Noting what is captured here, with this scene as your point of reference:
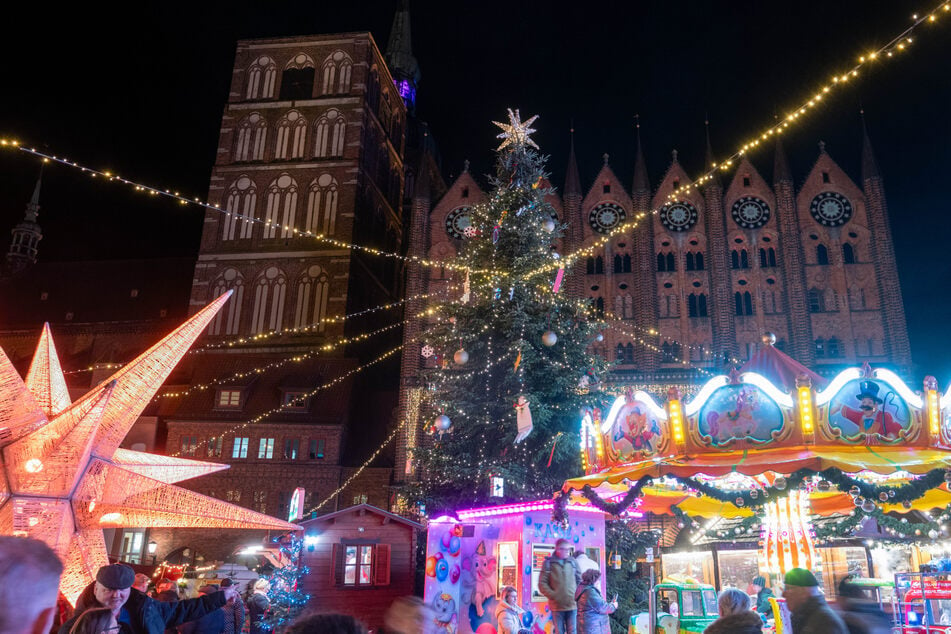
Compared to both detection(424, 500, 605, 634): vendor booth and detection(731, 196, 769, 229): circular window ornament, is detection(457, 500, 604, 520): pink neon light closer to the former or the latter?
detection(424, 500, 605, 634): vendor booth

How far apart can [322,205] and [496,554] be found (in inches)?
1105

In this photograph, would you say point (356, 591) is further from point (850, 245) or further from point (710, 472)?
point (850, 245)

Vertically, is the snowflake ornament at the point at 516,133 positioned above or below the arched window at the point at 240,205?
below

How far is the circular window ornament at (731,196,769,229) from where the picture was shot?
112 feet

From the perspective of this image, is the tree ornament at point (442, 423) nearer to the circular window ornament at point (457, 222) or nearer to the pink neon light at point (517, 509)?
the pink neon light at point (517, 509)

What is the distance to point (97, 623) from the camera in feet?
13.9

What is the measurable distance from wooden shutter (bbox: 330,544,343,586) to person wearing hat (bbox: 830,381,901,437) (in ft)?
51.0

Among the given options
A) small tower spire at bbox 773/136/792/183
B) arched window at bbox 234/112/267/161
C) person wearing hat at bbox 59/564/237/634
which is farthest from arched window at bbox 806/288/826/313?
person wearing hat at bbox 59/564/237/634

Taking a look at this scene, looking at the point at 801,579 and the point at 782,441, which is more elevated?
the point at 782,441

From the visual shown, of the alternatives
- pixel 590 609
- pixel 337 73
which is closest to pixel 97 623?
pixel 590 609

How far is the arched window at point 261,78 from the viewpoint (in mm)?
42000

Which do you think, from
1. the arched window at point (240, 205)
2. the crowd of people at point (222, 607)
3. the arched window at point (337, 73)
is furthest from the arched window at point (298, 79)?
the crowd of people at point (222, 607)

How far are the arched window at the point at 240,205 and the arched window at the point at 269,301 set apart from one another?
120 inches

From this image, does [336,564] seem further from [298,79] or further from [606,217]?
[298,79]
